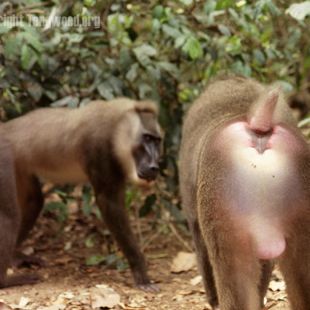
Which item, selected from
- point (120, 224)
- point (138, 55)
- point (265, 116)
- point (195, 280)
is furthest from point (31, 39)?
point (265, 116)

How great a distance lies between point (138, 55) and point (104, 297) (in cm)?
202

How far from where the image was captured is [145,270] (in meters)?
5.50

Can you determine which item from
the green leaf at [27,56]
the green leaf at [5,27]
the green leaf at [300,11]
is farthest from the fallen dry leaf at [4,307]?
the green leaf at [300,11]

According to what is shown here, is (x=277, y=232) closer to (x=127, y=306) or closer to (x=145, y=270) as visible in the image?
(x=127, y=306)

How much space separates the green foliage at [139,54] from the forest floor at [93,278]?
0.52 meters

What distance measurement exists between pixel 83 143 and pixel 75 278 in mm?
1075

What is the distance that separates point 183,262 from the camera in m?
5.94

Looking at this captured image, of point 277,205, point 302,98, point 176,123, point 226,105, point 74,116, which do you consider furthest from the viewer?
point 302,98

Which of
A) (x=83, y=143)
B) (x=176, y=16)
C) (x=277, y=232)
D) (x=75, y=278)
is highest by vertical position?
(x=176, y=16)

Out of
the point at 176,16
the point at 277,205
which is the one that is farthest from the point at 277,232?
the point at 176,16

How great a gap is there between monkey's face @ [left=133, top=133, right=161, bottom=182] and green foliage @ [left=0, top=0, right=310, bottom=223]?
1.57ft

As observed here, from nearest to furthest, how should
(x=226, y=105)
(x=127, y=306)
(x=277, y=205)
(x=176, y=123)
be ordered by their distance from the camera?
(x=277, y=205)
(x=226, y=105)
(x=127, y=306)
(x=176, y=123)

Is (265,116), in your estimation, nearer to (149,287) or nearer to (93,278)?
(149,287)

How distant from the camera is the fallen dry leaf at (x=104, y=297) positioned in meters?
4.80
